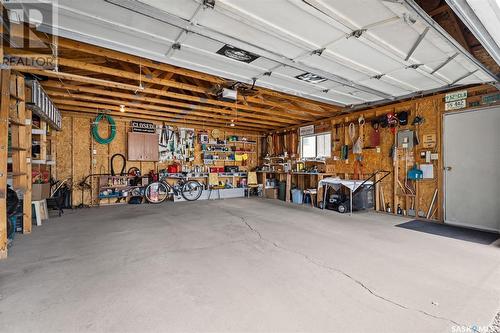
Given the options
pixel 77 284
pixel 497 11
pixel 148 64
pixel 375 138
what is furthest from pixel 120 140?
pixel 497 11

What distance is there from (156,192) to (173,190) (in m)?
0.54

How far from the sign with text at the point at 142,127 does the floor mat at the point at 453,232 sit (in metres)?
7.59

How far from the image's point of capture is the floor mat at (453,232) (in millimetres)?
3763

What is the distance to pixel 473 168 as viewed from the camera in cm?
446

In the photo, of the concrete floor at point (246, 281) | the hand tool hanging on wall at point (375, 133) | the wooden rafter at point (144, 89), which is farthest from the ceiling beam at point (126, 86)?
the concrete floor at point (246, 281)

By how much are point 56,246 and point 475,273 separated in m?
5.44

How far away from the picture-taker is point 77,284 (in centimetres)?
226

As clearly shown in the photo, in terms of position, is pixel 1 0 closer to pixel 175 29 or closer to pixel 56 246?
pixel 175 29

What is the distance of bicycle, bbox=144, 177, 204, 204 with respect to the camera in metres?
7.38

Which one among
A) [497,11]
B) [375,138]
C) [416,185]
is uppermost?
[497,11]

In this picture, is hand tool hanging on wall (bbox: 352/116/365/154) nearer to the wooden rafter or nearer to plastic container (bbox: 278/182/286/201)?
the wooden rafter

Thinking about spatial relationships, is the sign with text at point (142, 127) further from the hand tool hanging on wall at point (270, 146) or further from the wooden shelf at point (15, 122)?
the hand tool hanging on wall at point (270, 146)

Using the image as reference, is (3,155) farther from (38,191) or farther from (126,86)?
(38,191)

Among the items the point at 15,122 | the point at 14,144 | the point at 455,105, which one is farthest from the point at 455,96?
the point at 14,144
